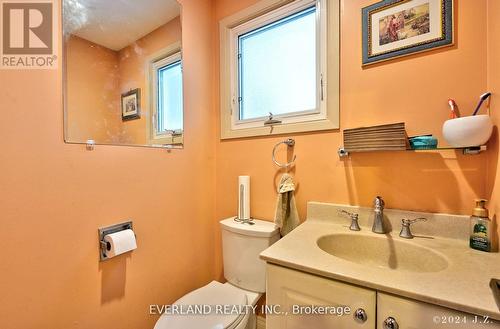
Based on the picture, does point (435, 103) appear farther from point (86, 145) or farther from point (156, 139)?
point (86, 145)

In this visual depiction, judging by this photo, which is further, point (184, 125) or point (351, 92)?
point (184, 125)

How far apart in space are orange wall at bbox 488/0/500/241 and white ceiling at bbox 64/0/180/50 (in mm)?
1522

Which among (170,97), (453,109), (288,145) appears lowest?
(288,145)

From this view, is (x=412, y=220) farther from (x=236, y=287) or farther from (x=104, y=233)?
(x=104, y=233)

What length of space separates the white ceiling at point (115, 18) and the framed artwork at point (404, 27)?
3.71ft

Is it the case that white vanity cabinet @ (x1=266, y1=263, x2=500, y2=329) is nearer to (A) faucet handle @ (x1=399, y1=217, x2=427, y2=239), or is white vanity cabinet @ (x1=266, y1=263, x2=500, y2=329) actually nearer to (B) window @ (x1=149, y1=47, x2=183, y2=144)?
(A) faucet handle @ (x1=399, y1=217, x2=427, y2=239)

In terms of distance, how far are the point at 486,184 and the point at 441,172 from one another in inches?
5.5

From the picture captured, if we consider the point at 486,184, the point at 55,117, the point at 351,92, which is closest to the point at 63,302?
the point at 55,117

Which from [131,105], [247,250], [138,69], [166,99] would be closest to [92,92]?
[131,105]

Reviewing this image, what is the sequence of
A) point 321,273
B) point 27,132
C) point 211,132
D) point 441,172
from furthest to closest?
point 211,132 → point 441,172 → point 27,132 → point 321,273

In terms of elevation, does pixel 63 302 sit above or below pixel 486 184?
below

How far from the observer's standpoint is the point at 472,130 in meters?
0.74

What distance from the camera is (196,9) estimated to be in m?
1.49
